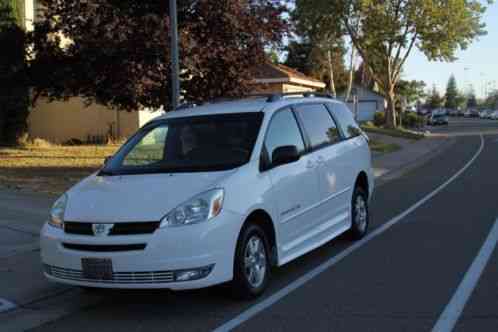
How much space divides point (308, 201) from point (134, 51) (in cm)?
827

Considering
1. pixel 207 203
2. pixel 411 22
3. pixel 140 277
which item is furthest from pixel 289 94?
pixel 411 22

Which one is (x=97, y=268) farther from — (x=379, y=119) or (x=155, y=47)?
(x=379, y=119)

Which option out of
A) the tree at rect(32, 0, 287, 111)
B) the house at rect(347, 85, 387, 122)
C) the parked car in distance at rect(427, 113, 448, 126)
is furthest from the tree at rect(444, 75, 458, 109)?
the tree at rect(32, 0, 287, 111)

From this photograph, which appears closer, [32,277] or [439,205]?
[32,277]

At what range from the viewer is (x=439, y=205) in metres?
11.5

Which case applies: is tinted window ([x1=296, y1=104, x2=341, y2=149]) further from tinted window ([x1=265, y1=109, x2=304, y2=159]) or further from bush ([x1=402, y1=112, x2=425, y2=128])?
bush ([x1=402, y1=112, x2=425, y2=128])

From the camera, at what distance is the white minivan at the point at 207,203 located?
5363mm

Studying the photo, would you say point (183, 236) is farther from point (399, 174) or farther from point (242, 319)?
point (399, 174)

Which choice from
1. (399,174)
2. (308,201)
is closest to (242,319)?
(308,201)

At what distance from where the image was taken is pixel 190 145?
6.72 metres

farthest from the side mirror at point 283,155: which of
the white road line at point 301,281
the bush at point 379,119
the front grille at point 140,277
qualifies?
the bush at point 379,119

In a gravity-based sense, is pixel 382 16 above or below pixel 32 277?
above

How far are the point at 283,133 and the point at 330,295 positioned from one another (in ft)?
6.01

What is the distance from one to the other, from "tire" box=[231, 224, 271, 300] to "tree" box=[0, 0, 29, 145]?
13276 millimetres
